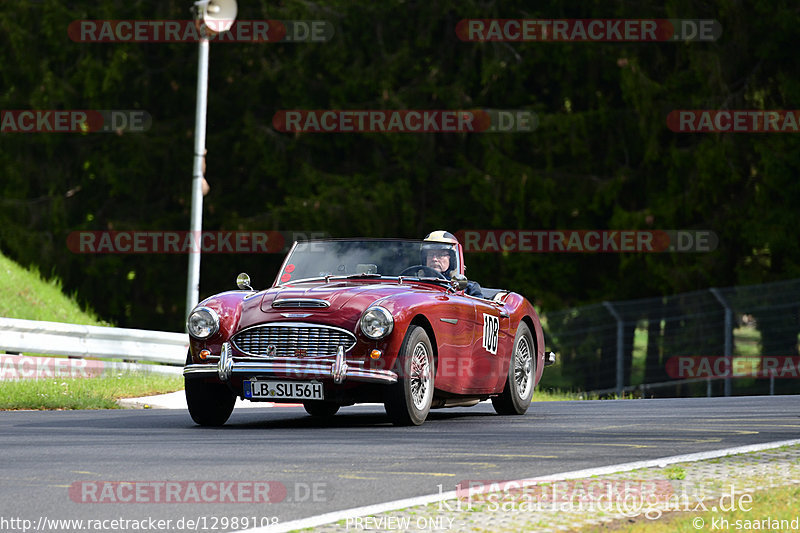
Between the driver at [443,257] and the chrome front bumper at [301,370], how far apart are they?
2.15 m

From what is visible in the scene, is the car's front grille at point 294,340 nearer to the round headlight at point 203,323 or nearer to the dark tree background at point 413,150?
the round headlight at point 203,323

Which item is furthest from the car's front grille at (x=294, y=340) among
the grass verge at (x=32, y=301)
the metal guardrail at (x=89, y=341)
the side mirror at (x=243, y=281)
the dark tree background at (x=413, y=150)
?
the dark tree background at (x=413, y=150)

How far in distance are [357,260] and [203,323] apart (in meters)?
1.88

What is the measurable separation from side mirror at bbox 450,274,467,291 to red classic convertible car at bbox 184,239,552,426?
0.7 inches

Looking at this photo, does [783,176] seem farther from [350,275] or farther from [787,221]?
[350,275]

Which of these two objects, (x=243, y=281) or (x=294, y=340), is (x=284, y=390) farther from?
(x=243, y=281)

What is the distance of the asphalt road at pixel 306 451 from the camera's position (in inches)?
273

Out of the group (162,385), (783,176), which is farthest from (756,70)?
(162,385)

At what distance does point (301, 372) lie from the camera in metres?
10.7

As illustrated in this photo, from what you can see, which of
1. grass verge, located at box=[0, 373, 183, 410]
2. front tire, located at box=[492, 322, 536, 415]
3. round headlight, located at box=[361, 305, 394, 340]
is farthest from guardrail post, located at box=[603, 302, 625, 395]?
round headlight, located at box=[361, 305, 394, 340]

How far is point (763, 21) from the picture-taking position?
28.9 meters

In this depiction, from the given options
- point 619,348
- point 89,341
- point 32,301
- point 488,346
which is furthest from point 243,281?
point 619,348

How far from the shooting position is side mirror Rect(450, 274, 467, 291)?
40.3ft

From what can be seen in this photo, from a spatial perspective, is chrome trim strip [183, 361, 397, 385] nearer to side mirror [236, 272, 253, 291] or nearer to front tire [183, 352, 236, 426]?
front tire [183, 352, 236, 426]
